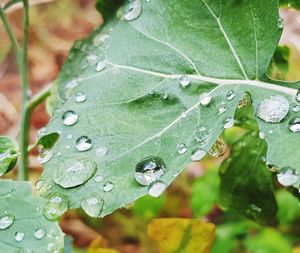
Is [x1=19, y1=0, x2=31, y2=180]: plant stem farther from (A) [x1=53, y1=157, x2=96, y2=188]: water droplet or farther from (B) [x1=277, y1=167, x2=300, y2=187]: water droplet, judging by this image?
(B) [x1=277, y1=167, x2=300, y2=187]: water droplet

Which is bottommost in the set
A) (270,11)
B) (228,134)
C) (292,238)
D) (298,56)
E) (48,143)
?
(292,238)

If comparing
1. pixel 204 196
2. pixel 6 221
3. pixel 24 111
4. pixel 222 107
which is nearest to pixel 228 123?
pixel 222 107

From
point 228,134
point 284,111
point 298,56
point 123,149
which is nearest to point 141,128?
point 123,149

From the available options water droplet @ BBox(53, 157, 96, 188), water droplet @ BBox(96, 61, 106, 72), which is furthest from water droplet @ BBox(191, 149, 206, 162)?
water droplet @ BBox(96, 61, 106, 72)

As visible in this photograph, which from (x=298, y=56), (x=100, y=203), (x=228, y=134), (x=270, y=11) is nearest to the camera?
(x=100, y=203)

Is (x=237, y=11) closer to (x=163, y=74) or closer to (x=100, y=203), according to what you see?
(x=163, y=74)

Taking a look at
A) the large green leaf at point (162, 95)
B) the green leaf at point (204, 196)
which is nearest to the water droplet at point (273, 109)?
the large green leaf at point (162, 95)

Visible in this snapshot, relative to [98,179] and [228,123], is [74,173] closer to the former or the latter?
[98,179]
